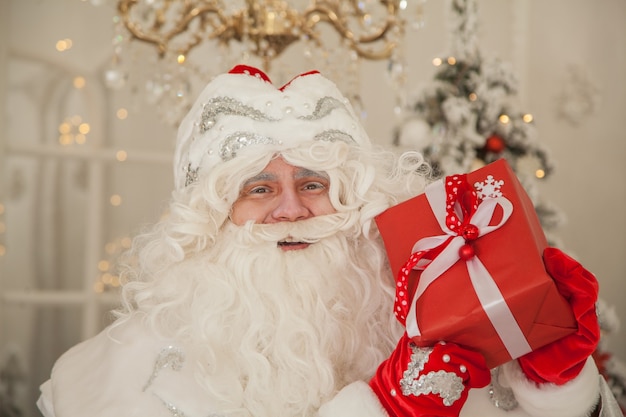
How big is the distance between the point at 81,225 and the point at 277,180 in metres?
2.40

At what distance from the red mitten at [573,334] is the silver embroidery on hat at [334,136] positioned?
0.79 metres

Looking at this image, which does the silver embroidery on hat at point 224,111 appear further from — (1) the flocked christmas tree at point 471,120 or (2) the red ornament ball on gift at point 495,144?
(2) the red ornament ball on gift at point 495,144

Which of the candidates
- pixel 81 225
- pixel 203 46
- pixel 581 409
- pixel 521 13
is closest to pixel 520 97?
pixel 521 13

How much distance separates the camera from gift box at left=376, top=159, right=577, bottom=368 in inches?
66.4

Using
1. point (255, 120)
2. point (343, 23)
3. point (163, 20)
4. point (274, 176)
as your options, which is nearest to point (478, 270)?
point (274, 176)

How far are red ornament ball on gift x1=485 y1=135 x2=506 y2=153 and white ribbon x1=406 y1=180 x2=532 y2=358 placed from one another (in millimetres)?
1805

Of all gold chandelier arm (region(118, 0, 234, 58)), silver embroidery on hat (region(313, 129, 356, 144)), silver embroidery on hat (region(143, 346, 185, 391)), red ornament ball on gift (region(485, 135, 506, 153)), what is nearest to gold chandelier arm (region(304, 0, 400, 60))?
gold chandelier arm (region(118, 0, 234, 58))

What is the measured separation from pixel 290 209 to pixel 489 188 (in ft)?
2.06

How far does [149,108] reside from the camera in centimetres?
435

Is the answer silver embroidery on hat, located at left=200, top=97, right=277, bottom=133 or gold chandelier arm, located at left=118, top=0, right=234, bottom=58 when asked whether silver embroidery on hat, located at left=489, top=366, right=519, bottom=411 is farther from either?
gold chandelier arm, located at left=118, top=0, right=234, bottom=58

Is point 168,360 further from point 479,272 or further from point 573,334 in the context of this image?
point 573,334

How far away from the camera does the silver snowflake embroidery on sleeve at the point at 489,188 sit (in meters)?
1.83

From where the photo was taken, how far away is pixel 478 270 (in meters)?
1.74

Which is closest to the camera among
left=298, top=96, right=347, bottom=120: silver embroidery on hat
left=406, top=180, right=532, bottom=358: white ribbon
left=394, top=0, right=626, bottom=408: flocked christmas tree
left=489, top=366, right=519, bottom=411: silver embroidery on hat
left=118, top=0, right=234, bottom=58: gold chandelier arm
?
left=406, top=180, right=532, bottom=358: white ribbon
